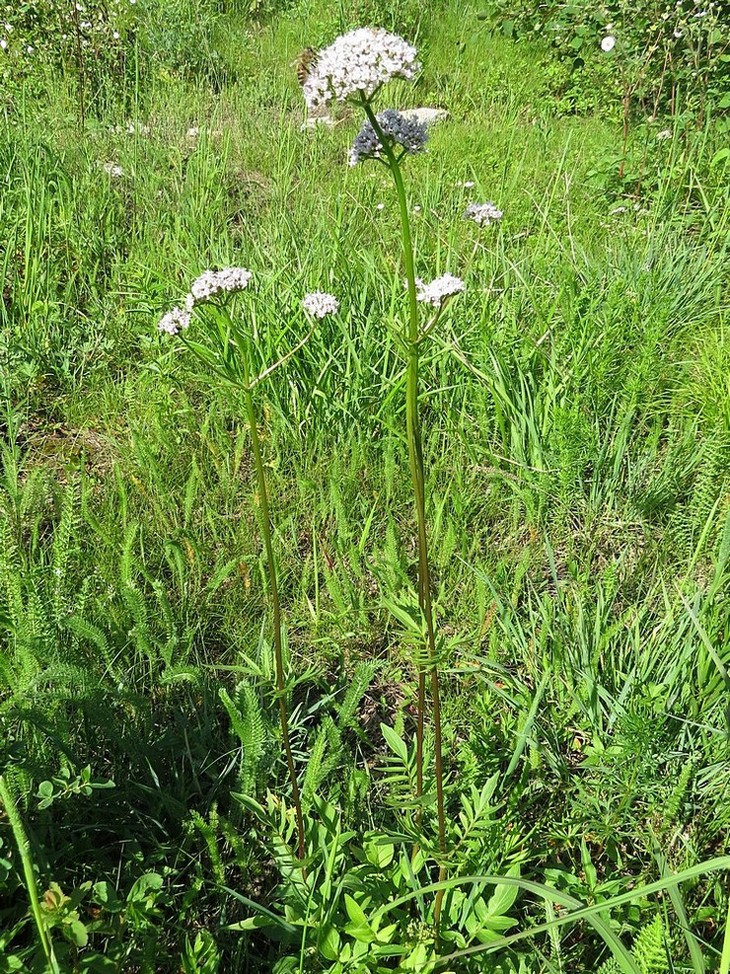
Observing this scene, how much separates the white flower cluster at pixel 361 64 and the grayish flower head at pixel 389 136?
52 mm

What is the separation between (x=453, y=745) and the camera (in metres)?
1.73

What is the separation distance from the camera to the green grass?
1540mm

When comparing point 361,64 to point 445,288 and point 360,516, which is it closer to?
point 445,288

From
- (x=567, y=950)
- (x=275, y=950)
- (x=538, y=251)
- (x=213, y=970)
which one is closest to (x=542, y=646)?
(x=567, y=950)

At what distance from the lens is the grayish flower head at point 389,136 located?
4.06ft

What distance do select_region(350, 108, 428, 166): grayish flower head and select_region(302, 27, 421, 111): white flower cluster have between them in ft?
0.17

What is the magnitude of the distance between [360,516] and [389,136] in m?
1.29

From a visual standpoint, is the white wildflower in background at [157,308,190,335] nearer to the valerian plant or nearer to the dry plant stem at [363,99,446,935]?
the valerian plant

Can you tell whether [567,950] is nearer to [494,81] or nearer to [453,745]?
[453,745]

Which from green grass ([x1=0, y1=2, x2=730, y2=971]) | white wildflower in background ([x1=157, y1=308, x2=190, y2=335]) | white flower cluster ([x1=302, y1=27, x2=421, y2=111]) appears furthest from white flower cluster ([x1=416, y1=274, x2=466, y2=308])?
white wildflower in background ([x1=157, y1=308, x2=190, y2=335])

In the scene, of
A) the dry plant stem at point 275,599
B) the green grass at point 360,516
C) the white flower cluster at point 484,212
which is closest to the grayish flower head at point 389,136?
the dry plant stem at point 275,599

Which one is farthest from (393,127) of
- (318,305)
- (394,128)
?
(318,305)

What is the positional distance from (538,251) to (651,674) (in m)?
1.93

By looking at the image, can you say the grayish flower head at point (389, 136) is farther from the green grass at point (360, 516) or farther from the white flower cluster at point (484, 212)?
the white flower cluster at point (484, 212)
